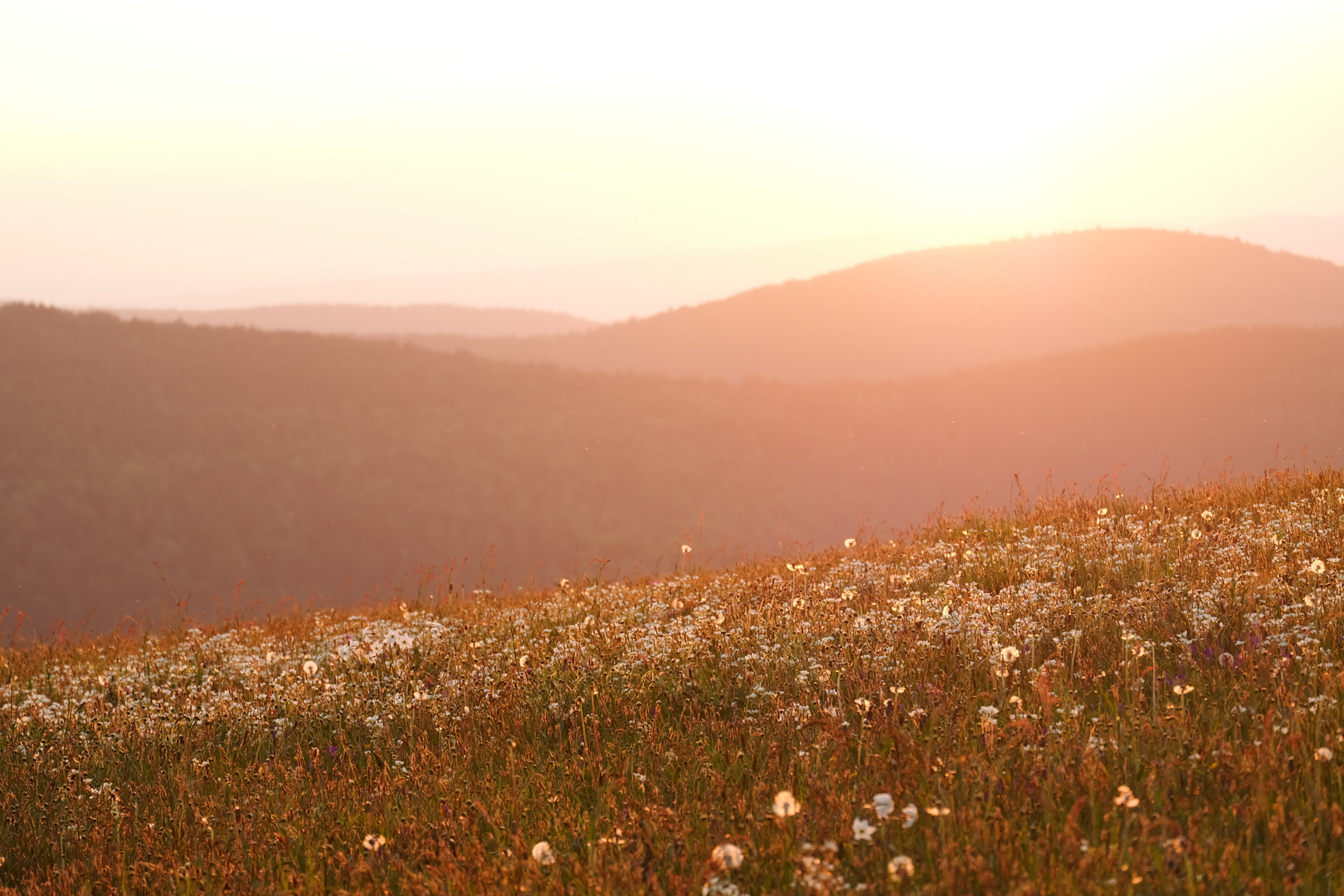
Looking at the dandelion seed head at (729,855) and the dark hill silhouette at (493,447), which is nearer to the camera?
the dandelion seed head at (729,855)

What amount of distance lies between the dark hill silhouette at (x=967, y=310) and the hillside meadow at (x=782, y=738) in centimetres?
8852

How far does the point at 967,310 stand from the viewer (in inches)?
4237

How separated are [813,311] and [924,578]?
10819 cm

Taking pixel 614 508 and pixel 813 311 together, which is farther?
pixel 813 311

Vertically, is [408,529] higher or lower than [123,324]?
lower

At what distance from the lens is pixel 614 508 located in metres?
46.8

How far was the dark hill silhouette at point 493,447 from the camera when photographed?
41.3m

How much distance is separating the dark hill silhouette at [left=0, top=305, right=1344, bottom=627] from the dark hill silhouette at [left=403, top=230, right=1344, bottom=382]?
40.6 metres

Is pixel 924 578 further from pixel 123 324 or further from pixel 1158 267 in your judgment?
pixel 1158 267

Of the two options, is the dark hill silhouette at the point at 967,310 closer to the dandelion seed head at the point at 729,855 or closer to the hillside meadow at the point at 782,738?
the hillside meadow at the point at 782,738

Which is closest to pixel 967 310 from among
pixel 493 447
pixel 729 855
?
pixel 493 447

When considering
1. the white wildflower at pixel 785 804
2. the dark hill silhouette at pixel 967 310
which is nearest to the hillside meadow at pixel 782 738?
Answer: the white wildflower at pixel 785 804

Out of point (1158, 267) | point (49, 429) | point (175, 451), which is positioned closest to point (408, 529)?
point (175, 451)

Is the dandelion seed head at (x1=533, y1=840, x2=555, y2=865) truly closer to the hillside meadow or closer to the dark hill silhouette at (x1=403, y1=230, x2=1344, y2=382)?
the hillside meadow
